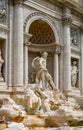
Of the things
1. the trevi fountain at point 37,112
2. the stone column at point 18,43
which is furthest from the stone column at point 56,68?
the stone column at point 18,43

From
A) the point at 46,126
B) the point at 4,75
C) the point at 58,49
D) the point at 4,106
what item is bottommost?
the point at 46,126

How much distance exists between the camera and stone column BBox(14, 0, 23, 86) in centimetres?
1888

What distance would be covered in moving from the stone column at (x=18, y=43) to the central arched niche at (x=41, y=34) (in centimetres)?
318

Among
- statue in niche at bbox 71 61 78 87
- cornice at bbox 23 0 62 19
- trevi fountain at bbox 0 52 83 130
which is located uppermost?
cornice at bbox 23 0 62 19

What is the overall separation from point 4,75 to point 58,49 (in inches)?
222

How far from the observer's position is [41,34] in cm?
2309

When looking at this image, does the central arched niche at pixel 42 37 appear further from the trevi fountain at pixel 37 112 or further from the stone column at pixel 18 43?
the stone column at pixel 18 43

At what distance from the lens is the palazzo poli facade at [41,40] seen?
18922mm

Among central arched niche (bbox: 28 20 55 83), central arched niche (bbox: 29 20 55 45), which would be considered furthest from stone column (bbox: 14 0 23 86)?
central arched niche (bbox: 29 20 55 45)

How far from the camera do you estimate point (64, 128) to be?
42.4 ft

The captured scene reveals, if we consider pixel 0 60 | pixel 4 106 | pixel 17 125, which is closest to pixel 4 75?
pixel 0 60

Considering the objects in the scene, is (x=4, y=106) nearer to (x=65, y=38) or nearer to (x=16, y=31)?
(x=16, y=31)

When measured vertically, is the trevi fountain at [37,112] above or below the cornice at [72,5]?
below

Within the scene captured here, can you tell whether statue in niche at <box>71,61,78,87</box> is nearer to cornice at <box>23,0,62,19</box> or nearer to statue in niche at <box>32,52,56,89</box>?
statue in niche at <box>32,52,56,89</box>
